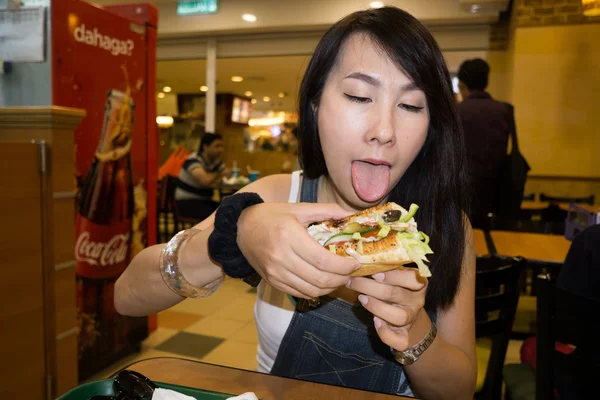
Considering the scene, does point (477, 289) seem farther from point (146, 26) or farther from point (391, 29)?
point (146, 26)

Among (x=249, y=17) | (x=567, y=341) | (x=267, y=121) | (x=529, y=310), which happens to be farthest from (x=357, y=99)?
(x=267, y=121)

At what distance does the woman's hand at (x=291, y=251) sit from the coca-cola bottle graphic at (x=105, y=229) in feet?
7.41

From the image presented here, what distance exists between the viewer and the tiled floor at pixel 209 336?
3342 mm

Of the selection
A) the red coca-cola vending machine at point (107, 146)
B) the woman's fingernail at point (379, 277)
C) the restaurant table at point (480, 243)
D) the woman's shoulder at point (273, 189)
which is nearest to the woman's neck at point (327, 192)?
the woman's shoulder at point (273, 189)

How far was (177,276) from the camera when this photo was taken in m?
1.16

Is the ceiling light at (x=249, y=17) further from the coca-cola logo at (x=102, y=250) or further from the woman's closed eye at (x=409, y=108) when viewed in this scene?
the woman's closed eye at (x=409, y=108)

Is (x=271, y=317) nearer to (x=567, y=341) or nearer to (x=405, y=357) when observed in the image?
(x=405, y=357)

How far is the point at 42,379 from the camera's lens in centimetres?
235

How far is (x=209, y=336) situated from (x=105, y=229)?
1.32 m

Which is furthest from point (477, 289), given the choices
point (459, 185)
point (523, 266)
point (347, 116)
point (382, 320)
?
point (347, 116)

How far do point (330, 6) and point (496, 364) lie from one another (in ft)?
20.2

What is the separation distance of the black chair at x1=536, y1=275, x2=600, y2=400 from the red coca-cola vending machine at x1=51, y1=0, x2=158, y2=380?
2519 mm

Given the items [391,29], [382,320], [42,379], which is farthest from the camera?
[42,379]

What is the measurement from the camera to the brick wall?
5707mm
